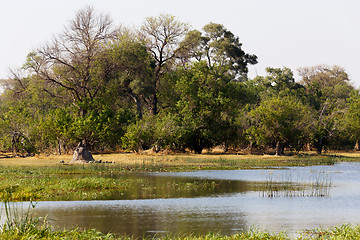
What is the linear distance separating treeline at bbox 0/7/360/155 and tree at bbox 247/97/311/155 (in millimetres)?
121

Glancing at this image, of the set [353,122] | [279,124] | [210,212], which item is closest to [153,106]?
[279,124]

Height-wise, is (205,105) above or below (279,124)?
above

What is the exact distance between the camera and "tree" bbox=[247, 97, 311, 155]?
60.5 meters

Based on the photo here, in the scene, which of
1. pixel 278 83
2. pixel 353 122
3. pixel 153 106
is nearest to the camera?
pixel 153 106

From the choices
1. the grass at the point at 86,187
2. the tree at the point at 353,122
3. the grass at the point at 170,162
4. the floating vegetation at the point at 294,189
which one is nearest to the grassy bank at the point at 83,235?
the grass at the point at 86,187

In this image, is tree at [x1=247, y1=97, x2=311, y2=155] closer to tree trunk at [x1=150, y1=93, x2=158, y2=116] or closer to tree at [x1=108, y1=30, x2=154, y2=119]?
tree trunk at [x1=150, y1=93, x2=158, y2=116]

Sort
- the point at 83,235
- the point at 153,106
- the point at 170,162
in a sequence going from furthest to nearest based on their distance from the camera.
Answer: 1. the point at 153,106
2. the point at 170,162
3. the point at 83,235

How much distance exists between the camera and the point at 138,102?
216ft

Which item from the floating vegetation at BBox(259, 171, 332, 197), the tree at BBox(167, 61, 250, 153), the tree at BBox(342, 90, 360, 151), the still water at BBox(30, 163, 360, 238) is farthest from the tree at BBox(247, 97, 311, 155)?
the still water at BBox(30, 163, 360, 238)

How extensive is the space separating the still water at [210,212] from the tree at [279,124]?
31161mm

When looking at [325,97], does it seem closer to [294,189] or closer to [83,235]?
[294,189]

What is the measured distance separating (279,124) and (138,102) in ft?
60.3

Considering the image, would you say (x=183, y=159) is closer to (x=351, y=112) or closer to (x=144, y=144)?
(x=144, y=144)

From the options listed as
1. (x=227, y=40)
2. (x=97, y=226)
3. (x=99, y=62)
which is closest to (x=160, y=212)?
(x=97, y=226)
